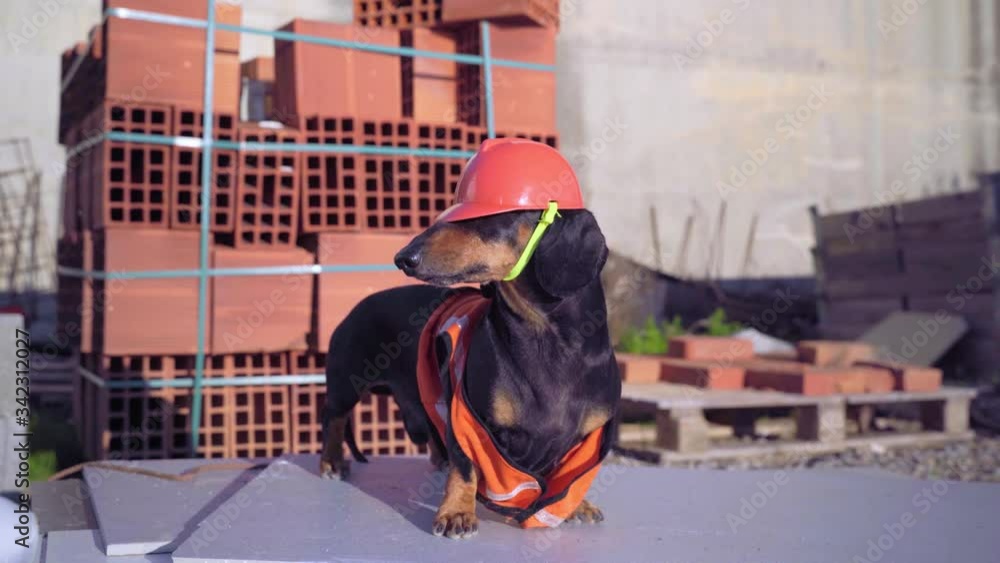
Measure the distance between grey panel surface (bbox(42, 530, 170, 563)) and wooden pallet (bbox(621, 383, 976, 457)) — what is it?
422 cm

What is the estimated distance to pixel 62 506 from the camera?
3.06 m

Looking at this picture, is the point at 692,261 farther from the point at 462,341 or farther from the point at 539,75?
the point at 462,341

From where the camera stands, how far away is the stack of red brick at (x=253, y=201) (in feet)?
14.3

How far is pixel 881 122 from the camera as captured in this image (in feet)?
49.7

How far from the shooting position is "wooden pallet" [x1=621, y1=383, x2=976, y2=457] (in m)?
6.18

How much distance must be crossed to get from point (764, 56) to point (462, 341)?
43.9 feet

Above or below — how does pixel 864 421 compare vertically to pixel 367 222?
below

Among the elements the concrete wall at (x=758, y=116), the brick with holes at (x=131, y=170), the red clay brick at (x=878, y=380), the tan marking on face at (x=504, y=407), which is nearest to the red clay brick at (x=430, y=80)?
the brick with holes at (x=131, y=170)

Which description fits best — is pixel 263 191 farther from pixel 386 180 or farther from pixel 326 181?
pixel 386 180

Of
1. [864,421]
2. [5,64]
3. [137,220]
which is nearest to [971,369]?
[864,421]

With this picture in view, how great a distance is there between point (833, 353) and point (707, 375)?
4.18 feet

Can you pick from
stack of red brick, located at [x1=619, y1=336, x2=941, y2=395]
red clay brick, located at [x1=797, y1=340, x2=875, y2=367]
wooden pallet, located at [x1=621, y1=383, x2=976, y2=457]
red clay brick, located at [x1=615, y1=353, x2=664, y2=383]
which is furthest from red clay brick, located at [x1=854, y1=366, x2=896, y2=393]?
red clay brick, located at [x1=615, y1=353, x2=664, y2=383]

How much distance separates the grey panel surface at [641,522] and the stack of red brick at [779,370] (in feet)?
11.9

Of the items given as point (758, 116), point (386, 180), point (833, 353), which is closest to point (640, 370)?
point (833, 353)
